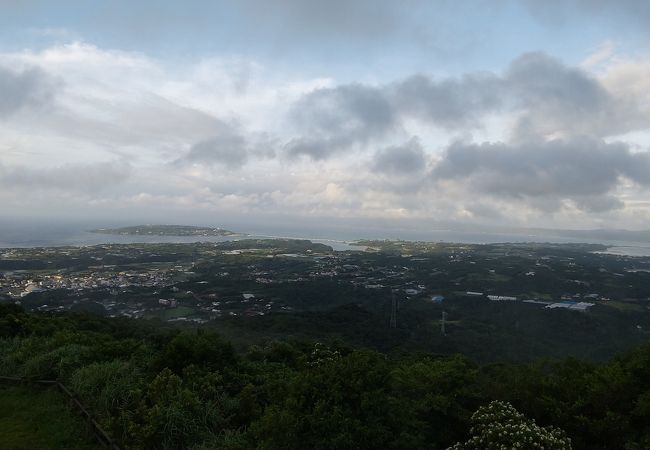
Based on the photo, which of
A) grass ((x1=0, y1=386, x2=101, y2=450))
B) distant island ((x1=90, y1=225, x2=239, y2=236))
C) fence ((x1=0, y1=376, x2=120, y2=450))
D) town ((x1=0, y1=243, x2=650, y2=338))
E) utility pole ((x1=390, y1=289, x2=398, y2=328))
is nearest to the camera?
fence ((x1=0, y1=376, x2=120, y2=450))

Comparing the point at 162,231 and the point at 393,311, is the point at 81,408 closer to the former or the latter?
the point at 393,311

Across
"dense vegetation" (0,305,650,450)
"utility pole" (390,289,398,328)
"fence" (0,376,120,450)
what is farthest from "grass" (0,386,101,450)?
"utility pole" (390,289,398,328)

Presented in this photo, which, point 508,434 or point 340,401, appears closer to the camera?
point 340,401

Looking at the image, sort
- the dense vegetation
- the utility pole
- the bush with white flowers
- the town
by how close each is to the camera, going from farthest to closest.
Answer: the town, the utility pole, the bush with white flowers, the dense vegetation

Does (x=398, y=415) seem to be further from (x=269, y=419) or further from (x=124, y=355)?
(x=124, y=355)

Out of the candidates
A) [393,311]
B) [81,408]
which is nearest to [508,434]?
[81,408]

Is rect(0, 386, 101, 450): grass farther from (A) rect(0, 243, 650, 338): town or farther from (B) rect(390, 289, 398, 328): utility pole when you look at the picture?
(B) rect(390, 289, 398, 328): utility pole

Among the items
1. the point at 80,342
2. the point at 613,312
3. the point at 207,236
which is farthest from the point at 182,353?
the point at 207,236
